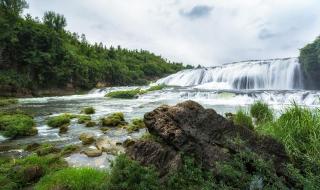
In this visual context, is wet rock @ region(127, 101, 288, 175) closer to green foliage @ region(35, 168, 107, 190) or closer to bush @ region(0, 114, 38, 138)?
green foliage @ region(35, 168, 107, 190)

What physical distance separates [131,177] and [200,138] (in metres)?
1.43

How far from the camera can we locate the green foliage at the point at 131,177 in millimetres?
5410

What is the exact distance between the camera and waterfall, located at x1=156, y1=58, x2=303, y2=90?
1752 inches

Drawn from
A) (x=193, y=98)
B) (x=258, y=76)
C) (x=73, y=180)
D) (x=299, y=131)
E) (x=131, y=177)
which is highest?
(x=258, y=76)

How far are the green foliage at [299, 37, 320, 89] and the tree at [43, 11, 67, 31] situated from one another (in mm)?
55535

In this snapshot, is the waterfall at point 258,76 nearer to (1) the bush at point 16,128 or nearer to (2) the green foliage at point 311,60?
(2) the green foliage at point 311,60

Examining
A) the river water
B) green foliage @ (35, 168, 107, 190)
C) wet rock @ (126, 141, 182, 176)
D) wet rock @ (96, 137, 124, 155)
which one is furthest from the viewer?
the river water

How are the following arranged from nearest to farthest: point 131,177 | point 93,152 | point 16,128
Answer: point 131,177, point 93,152, point 16,128

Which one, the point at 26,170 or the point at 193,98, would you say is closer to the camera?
the point at 26,170

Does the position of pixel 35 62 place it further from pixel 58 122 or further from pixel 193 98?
pixel 58 122

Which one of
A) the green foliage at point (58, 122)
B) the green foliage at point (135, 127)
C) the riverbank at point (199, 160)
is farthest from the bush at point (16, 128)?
the riverbank at point (199, 160)

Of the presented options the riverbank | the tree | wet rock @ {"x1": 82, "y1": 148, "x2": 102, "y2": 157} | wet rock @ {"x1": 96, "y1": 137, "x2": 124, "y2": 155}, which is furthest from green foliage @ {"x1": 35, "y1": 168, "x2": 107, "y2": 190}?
the tree

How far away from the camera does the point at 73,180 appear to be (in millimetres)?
6984

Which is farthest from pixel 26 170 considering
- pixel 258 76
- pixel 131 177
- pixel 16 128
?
pixel 258 76
